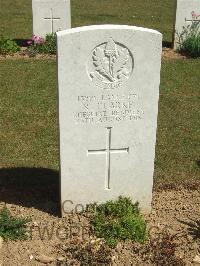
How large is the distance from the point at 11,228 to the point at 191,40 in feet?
27.3

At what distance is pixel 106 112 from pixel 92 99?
21cm

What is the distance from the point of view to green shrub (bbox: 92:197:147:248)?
4.61 meters

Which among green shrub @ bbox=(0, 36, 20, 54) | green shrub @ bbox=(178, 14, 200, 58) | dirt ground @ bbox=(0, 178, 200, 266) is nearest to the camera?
dirt ground @ bbox=(0, 178, 200, 266)

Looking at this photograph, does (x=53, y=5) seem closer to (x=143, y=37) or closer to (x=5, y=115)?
(x=5, y=115)

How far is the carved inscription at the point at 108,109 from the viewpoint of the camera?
447 cm

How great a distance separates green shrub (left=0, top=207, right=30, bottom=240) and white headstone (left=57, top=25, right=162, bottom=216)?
1.72 feet

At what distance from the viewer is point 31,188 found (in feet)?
18.5

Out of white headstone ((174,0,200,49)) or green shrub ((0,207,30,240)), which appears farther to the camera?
white headstone ((174,0,200,49))

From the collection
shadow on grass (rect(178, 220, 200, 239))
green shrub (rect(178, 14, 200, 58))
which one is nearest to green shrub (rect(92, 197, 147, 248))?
shadow on grass (rect(178, 220, 200, 239))

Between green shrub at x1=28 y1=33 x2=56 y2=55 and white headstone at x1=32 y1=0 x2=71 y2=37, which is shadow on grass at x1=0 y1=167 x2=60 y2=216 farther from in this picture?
white headstone at x1=32 y1=0 x2=71 y2=37

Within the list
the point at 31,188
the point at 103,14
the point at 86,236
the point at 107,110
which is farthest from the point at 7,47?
the point at 86,236

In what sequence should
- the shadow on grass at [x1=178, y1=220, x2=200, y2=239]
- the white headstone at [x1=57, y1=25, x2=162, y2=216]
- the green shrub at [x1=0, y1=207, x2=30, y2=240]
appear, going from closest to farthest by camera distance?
the white headstone at [x1=57, y1=25, x2=162, y2=216]
the green shrub at [x1=0, y1=207, x2=30, y2=240]
the shadow on grass at [x1=178, y1=220, x2=200, y2=239]

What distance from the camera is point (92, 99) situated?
4.46 meters

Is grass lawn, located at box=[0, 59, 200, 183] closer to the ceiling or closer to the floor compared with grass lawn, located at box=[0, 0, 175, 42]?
closer to the floor
